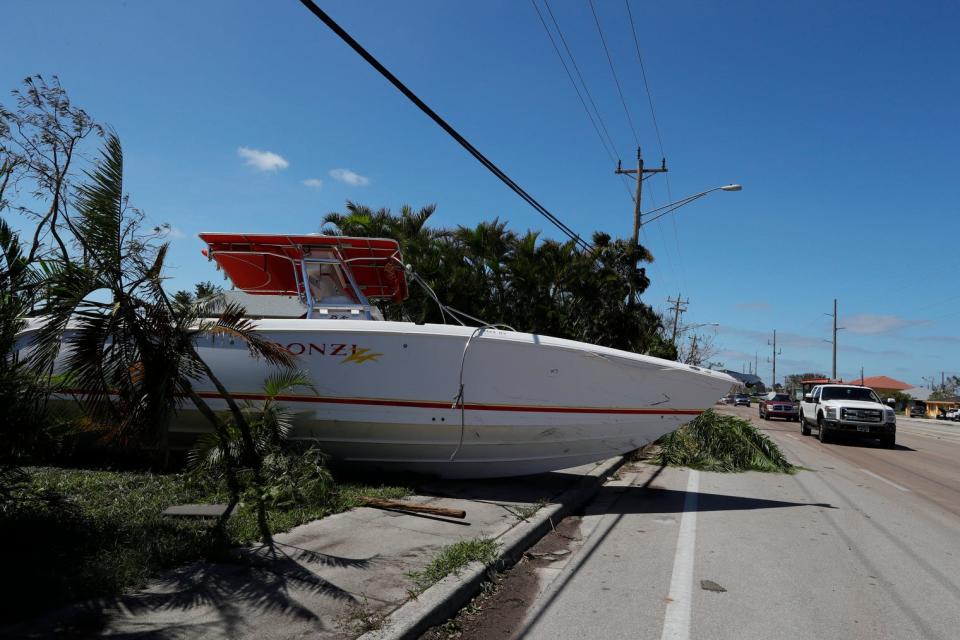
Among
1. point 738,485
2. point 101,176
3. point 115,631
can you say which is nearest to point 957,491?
point 738,485

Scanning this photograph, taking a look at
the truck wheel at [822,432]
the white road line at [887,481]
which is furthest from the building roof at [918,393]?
the white road line at [887,481]

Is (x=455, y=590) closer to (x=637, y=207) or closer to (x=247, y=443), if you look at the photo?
(x=247, y=443)

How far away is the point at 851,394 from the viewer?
70.4 feet

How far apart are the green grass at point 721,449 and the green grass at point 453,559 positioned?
828cm

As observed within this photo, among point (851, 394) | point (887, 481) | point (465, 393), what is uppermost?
point (851, 394)

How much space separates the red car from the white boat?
34.3 metres

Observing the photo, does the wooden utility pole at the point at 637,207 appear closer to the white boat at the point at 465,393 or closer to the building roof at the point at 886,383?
the white boat at the point at 465,393

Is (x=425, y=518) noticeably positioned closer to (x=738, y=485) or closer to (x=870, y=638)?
(x=870, y=638)

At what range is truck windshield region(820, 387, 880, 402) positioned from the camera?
21.2 meters

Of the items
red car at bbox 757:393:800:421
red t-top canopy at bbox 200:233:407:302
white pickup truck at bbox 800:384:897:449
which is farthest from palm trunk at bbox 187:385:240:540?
red car at bbox 757:393:800:421

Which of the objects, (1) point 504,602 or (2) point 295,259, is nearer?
(1) point 504,602

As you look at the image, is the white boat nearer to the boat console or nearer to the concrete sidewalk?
the boat console

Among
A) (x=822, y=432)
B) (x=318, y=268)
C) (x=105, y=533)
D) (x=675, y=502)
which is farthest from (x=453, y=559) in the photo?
(x=822, y=432)

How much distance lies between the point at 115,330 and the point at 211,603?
8.11 feet
